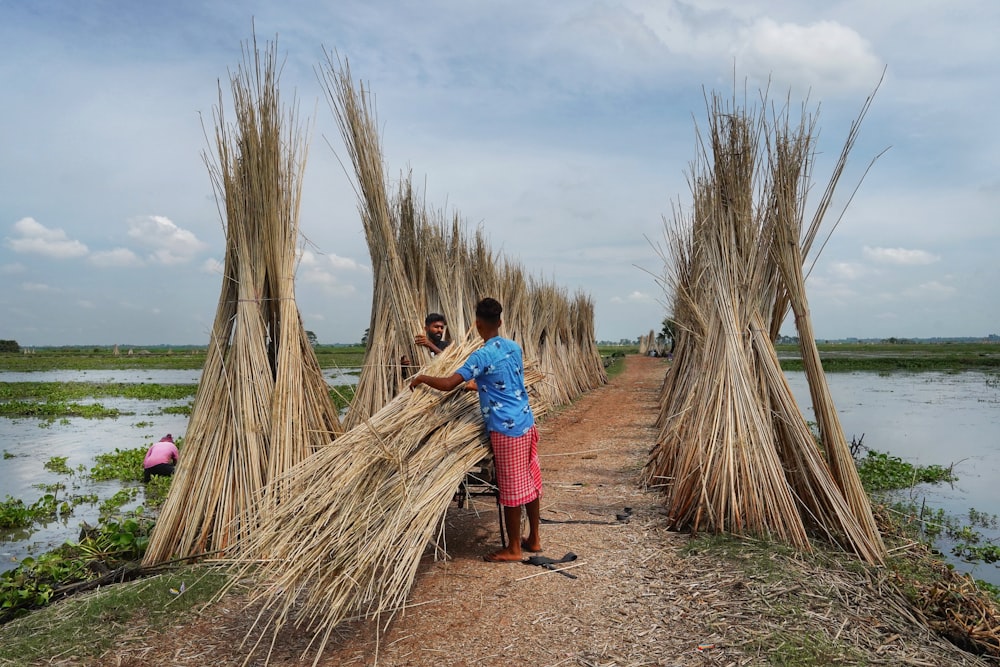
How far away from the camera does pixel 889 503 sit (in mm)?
5785

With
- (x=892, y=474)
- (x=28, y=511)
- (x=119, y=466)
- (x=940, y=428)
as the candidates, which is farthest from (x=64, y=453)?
(x=940, y=428)

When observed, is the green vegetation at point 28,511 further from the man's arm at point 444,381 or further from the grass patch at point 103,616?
the man's arm at point 444,381

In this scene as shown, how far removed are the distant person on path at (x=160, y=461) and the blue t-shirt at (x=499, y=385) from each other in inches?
205

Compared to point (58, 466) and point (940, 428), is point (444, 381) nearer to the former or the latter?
point (58, 466)

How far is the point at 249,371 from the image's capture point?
393 cm

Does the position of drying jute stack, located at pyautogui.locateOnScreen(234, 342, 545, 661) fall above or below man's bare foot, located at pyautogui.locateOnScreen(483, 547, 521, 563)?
above

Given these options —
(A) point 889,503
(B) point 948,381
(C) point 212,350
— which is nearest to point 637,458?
(A) point 889,503

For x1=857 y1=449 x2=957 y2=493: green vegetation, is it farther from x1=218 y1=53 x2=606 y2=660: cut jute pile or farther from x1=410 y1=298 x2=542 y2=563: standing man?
x1=410 y1=298 x2=542 y2=563: standing man

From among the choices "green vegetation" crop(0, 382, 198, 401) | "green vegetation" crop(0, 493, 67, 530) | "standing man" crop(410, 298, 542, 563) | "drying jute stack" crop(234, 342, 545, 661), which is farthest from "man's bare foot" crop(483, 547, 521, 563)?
"green vegetation" crop(0, 382, 198, 401)

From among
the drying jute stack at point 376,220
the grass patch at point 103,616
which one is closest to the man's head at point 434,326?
the drying jute stack at point 376,220

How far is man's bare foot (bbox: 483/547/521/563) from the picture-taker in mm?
3490

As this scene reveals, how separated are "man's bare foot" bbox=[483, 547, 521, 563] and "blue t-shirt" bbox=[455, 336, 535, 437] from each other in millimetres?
680

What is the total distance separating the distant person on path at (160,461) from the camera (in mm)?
6992

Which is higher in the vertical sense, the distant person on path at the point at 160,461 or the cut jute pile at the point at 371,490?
the cut jute pile at the point at 371,490
